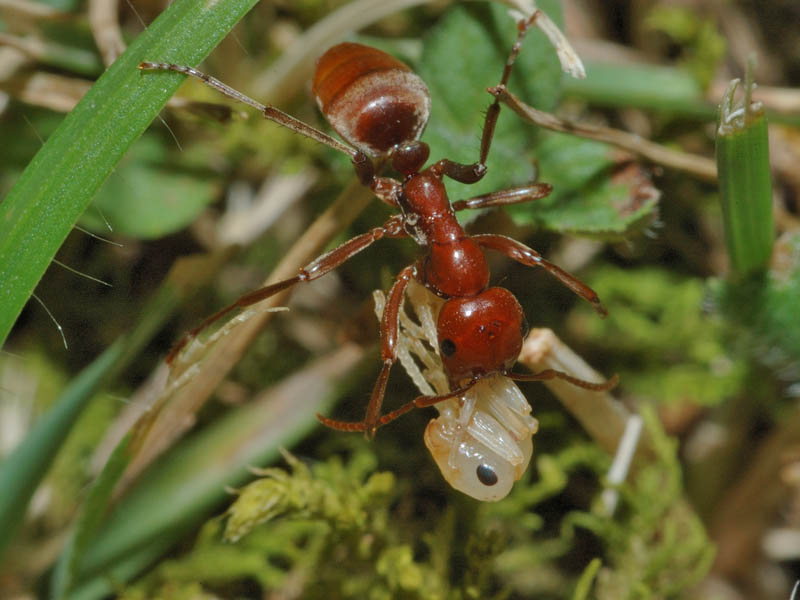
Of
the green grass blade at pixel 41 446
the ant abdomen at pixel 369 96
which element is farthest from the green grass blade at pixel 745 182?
the green grass blade at pixel 41 446

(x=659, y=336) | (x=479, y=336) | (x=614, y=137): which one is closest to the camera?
(x=479, y=336)

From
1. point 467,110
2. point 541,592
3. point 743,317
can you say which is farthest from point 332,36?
point 541,592

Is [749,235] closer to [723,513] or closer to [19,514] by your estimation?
[723,513]

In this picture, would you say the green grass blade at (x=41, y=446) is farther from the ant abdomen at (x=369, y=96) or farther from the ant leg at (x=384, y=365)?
the ant abdomen at (x=369, y=96)

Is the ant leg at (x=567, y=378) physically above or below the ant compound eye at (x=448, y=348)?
below

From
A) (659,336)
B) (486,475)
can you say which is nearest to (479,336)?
(486,475)

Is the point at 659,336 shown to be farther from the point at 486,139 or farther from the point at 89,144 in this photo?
the point at 89,144
